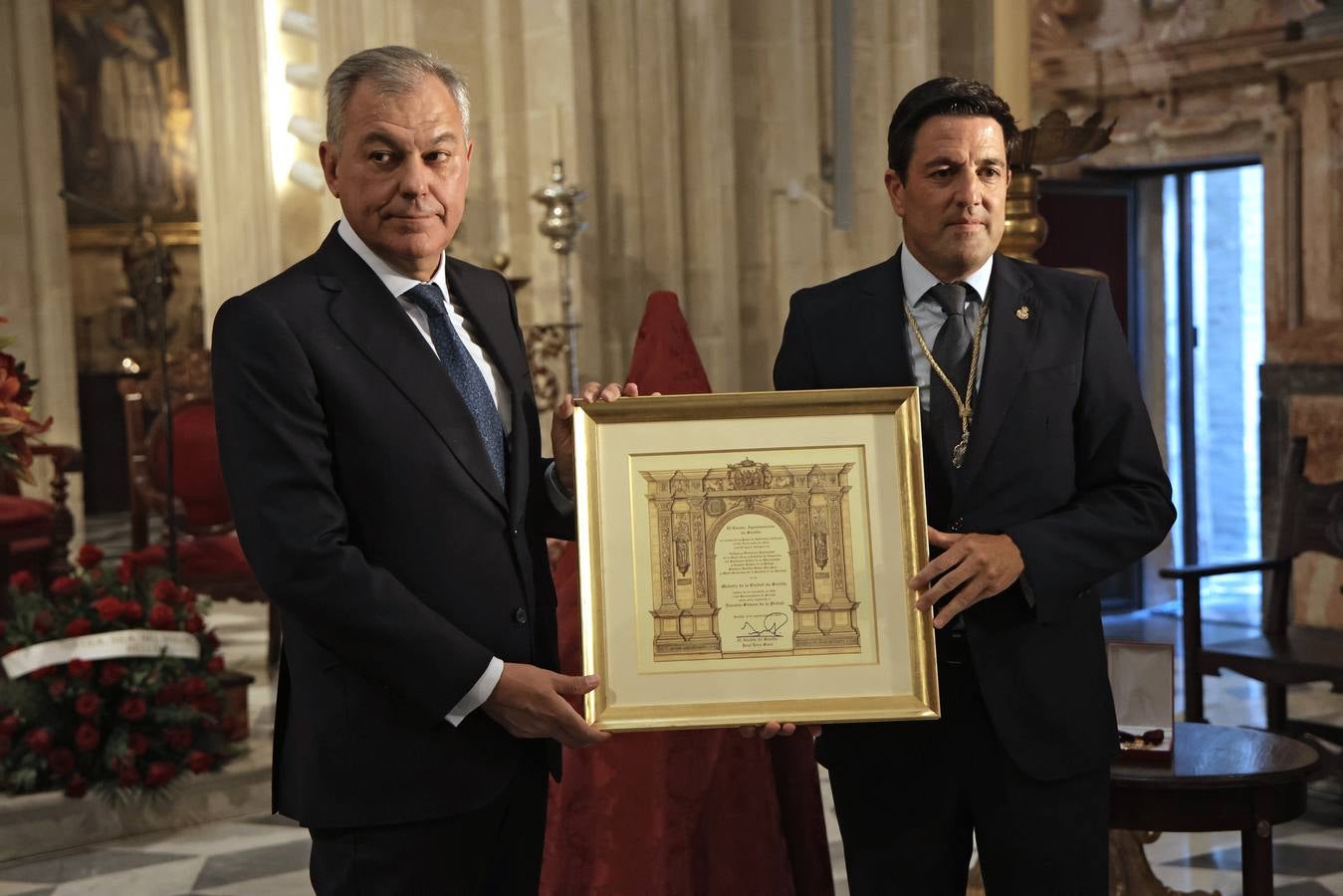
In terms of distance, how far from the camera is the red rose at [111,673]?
17.5 feet

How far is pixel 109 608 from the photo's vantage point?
213 inches

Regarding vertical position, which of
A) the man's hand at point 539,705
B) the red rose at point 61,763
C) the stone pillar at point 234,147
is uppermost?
the stone pillar at point 234,147

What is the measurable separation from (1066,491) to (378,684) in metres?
1.03

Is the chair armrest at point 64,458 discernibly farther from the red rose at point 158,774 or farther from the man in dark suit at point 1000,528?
the man in dark suit at point 1000,528

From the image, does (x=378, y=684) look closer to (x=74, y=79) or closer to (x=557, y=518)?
(x=557, y=518)

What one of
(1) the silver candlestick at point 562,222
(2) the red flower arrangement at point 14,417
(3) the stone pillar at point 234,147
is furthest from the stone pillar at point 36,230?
(2) the red flower arrangement at point 14,417

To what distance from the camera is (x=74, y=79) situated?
56.0ft

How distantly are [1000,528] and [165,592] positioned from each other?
4178mm

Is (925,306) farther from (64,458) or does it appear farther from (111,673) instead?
(64,458)

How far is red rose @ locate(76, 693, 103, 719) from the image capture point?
5227mm

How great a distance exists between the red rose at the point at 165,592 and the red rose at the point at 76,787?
0.70 meters

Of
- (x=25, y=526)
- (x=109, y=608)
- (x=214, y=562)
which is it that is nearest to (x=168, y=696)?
(x=109, y=608)

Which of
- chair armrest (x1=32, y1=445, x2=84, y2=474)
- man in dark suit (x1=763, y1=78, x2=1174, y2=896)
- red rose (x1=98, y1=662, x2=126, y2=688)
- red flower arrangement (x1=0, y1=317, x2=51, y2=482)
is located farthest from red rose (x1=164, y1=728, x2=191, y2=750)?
man in dark suit (x1=763, y1=78, x2=1174, y2=896)

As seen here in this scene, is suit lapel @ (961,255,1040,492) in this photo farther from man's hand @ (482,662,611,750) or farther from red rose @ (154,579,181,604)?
red rose @ (154,579,181,604)
